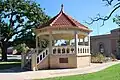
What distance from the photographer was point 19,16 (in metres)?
41.6

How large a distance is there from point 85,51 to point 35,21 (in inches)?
579

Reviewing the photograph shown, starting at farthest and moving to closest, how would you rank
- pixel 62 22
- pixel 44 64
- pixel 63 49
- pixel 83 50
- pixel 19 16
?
pixel 19 16, pixel 83 50, pixel 62 22, pixel 63 49, pixel 44 64

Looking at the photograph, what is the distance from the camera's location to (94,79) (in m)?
15.6

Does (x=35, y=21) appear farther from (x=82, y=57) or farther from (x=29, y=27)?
(x=82, y=57)

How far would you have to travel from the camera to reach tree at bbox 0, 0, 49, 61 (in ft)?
134

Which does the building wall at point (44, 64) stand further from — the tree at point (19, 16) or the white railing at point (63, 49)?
the tree at point (19, 16)

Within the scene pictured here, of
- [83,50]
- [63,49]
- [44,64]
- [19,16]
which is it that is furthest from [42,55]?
[19,16]

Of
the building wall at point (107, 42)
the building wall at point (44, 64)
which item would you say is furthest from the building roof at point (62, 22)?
the building wall at point (107, 42)

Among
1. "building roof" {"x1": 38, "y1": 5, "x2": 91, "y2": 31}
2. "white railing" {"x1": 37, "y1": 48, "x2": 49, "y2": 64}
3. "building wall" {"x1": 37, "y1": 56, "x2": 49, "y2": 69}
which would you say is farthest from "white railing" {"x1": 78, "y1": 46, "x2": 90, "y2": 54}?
A: "building wall" {"x1": 37, "y1": 56, "x2": 49, "y2": 69}

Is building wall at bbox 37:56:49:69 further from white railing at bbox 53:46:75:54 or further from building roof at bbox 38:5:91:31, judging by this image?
building roof at bbox 38:5:91:31

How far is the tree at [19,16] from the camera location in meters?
40.8

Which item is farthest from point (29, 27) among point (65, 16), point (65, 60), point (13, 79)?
point (13, 79)

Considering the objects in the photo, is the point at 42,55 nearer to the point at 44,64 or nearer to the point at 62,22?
the point at 44,64

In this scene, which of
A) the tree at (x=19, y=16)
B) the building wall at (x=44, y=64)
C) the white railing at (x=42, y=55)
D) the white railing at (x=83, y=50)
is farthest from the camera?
the tree at (x=19, y=16)
